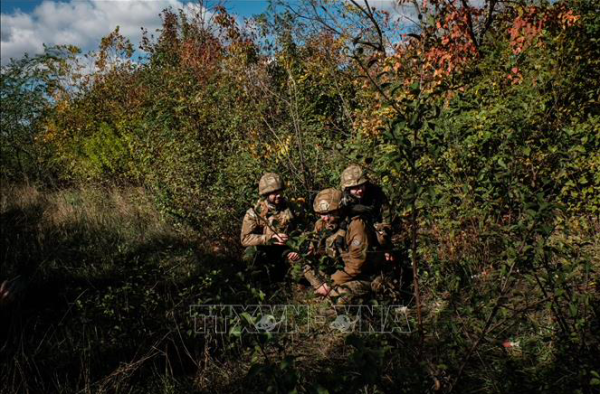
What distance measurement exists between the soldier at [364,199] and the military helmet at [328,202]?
3.0 inches

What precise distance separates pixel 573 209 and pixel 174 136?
14.9 feet

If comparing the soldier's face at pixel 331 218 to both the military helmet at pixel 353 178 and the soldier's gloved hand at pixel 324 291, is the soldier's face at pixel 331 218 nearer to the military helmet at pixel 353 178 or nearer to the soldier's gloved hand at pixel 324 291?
the military helmet at pixel 353 178

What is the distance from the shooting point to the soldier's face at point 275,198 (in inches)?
178

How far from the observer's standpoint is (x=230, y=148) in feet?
18.5

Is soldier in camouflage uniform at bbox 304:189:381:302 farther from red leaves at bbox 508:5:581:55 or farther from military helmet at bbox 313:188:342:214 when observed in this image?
red leaves at bbox 508:5:581:55

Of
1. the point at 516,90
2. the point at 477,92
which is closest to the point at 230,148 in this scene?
the point at 477,92

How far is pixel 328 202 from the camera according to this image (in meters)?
3.94

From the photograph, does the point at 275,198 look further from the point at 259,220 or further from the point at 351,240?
the point at 351,240

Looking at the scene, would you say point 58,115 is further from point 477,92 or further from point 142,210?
point 477,92

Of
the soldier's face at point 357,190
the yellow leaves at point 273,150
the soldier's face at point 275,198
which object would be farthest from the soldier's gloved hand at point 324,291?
the yellow leaves at point 273,150

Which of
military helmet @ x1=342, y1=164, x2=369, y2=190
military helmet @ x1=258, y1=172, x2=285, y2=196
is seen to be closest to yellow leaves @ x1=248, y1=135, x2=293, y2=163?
military helmet @ x1=258, y1=172, x2=285, y2=196

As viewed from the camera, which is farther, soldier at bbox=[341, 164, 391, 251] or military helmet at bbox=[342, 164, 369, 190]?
military helmet at bbox=[342, 164, 369, 190]

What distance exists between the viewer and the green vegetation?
2127mm

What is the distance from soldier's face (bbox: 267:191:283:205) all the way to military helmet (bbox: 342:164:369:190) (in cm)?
68
